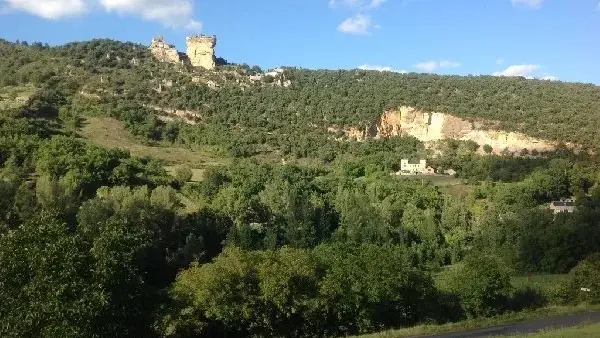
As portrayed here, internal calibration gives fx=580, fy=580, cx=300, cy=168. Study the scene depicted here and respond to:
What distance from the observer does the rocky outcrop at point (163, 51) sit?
12719cm

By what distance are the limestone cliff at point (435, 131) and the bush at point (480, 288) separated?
212 ft

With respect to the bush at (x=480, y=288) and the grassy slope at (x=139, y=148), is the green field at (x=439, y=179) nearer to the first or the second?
the grassy slope at (x=139, y=148)

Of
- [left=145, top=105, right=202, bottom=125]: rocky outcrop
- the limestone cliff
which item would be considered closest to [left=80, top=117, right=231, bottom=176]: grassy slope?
[left=145, top=105, right=202, bottom=125]: rocky outcrop

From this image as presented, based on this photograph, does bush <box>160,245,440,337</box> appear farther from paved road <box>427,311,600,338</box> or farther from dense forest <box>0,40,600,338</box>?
paved road <box>427,311,600,338</box>

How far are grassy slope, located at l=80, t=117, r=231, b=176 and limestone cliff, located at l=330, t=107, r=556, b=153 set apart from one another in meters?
30.0

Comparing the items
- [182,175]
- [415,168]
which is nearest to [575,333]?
[182,175]

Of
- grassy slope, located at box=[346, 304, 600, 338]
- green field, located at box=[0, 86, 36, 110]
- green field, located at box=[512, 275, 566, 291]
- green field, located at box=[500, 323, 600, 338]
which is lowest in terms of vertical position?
green field, located at box=[512, 275, 566, 291]

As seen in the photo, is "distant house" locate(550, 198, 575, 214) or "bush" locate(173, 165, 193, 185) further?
"distant house" locate(550, 198, 575, 214)

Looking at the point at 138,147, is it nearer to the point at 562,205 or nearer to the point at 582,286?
the point at 562,205

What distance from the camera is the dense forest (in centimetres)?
2145

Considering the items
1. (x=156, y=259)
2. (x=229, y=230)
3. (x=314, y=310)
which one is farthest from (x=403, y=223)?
(x=314, y=310)

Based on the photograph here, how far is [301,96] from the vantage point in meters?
116

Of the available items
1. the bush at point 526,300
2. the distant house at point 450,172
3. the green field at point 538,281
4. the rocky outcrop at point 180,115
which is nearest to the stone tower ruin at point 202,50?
the rocky outcrop at point 180,115

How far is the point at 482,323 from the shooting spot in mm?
29031
